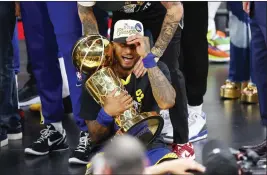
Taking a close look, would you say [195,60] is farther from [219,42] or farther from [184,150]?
[219,42]

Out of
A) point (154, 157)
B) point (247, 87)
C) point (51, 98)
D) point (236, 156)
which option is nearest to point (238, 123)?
point (247, 87)

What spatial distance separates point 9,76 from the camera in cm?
475

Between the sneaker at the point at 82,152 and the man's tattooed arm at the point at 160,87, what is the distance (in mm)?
785

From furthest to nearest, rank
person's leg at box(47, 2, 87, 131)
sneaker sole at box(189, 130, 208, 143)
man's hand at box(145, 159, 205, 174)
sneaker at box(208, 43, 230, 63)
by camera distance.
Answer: sneaker at box(208, 43, 230, 63) < sneaker sole at box(189, 130, 208, 143) < person's leg at box(47, 2, 87, 131) < man's hand at box(145, 159, 205, 174)

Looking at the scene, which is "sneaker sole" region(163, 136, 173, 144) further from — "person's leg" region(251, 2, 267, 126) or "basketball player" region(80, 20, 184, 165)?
"basketball player" region(80, 20, 184, 165)

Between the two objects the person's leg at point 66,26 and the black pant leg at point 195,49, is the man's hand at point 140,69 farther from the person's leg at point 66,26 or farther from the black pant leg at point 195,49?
the black pant leg at point 195,49

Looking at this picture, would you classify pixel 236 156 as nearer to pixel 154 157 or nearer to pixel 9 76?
pixel 154 157

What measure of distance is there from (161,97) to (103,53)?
365 mm

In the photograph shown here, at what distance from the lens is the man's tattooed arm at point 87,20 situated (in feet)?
13.3

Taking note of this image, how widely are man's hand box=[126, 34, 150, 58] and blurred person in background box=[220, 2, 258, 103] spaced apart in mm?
2192

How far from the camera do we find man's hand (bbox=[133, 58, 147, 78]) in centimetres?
373

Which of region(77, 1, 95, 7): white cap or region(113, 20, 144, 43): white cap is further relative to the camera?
region(77, 1, 95, 7): white cap

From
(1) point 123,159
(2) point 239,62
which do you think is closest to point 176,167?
(1) point 123,159

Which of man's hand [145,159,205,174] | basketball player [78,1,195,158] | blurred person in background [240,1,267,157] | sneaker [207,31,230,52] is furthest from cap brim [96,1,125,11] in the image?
sneaker [207,31,230,52]
